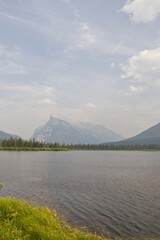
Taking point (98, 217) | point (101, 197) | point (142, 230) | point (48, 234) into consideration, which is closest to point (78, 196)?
point (101, 197)

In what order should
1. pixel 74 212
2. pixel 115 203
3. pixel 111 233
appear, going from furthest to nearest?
1. pixel 115 203
2. pixel 74 212
3. pixel 111 233

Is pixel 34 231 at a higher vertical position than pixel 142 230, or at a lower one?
higher

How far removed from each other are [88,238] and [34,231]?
416 cm

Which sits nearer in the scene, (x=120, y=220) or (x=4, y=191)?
(x=120, y=220)

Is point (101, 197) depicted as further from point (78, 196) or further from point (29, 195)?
point (29, 195)

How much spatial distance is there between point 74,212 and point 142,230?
944 centimetres

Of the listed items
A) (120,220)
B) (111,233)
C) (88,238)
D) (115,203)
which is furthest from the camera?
(115,203)

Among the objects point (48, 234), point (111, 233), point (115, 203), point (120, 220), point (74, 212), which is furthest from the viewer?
point (115, 203)

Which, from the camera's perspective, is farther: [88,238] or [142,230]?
[142,230]

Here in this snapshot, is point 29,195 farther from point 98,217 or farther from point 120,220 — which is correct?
point 120,220

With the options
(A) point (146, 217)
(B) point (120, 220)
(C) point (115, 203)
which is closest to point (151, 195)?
(C) point (115, 203)

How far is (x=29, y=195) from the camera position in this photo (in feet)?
112

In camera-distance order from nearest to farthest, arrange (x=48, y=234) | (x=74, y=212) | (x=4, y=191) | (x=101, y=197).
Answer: (x=48, y=234) < (x=74, y=212) < (x=101, y=197) < (x=4, y=191)

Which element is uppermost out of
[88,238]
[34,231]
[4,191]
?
[34,231]
